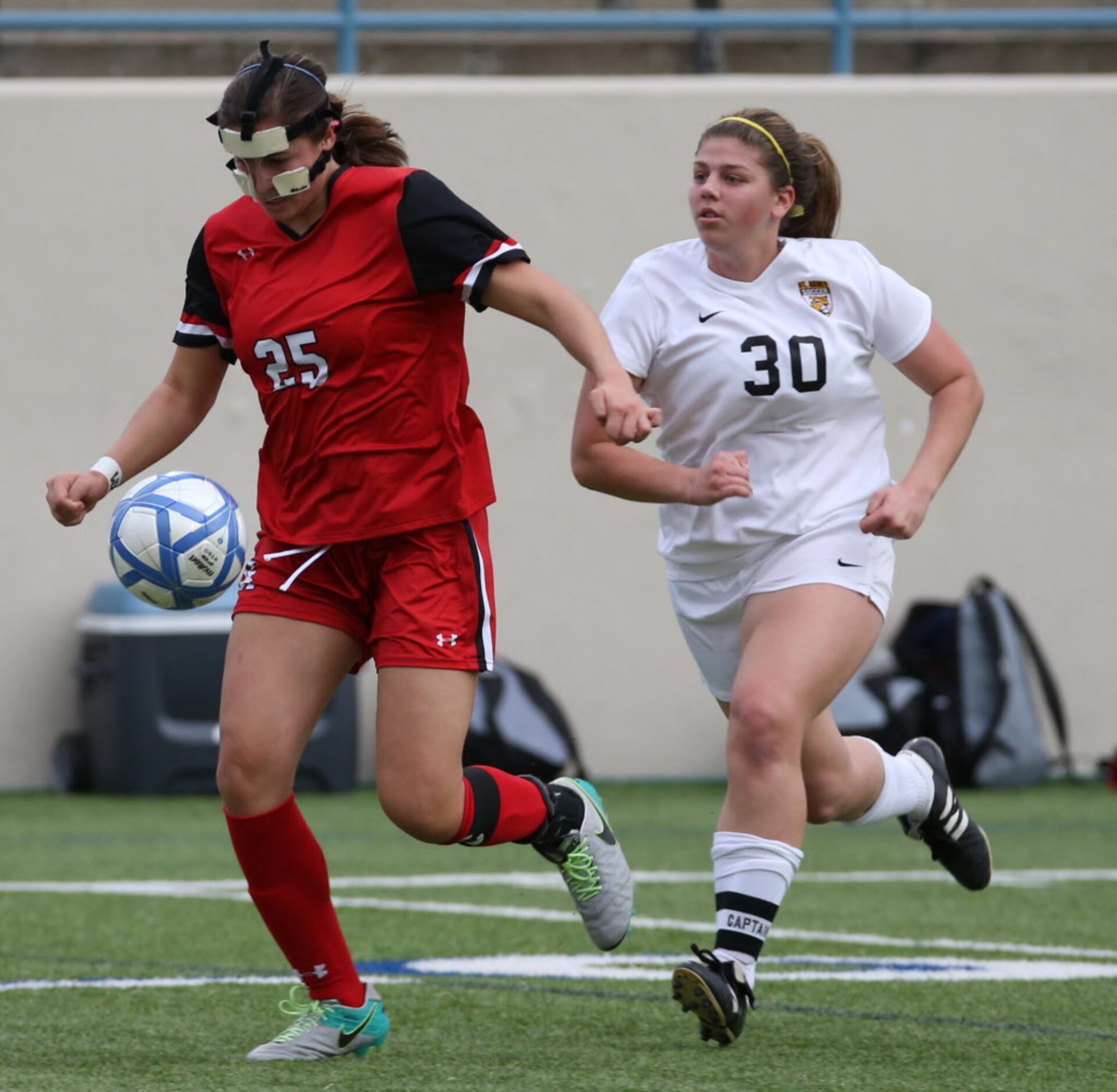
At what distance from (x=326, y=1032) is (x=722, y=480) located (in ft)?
4.35

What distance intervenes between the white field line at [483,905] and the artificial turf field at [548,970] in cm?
2

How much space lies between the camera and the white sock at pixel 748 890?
4258 millimetres

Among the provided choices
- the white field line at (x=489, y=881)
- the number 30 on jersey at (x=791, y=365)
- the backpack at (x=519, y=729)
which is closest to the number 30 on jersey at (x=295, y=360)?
the number 30 on jersey at (x=791, y=365)

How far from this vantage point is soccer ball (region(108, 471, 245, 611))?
4605 millimetres

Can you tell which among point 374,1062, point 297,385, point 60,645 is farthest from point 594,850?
point 60,645

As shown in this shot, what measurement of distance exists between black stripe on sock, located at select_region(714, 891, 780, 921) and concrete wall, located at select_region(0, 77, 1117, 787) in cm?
723

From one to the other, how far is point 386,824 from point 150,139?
156 inches

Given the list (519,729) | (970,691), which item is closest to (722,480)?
(519,729)

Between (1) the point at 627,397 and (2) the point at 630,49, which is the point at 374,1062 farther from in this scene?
(2) the point at 630,49

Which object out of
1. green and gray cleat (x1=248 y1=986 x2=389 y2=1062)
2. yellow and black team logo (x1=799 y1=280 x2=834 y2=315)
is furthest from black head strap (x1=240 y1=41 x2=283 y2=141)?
green and gray cleat (x1=248 y1=986 x2=389 y2=1062)

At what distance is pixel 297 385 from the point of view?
4.21 m

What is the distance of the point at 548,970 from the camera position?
5.43 metres

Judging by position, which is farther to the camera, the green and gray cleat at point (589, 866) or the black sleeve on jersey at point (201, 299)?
the green and gray cleat at point (589, 866)

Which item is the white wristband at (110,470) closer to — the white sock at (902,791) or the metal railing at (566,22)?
the white sock at (902,791)
